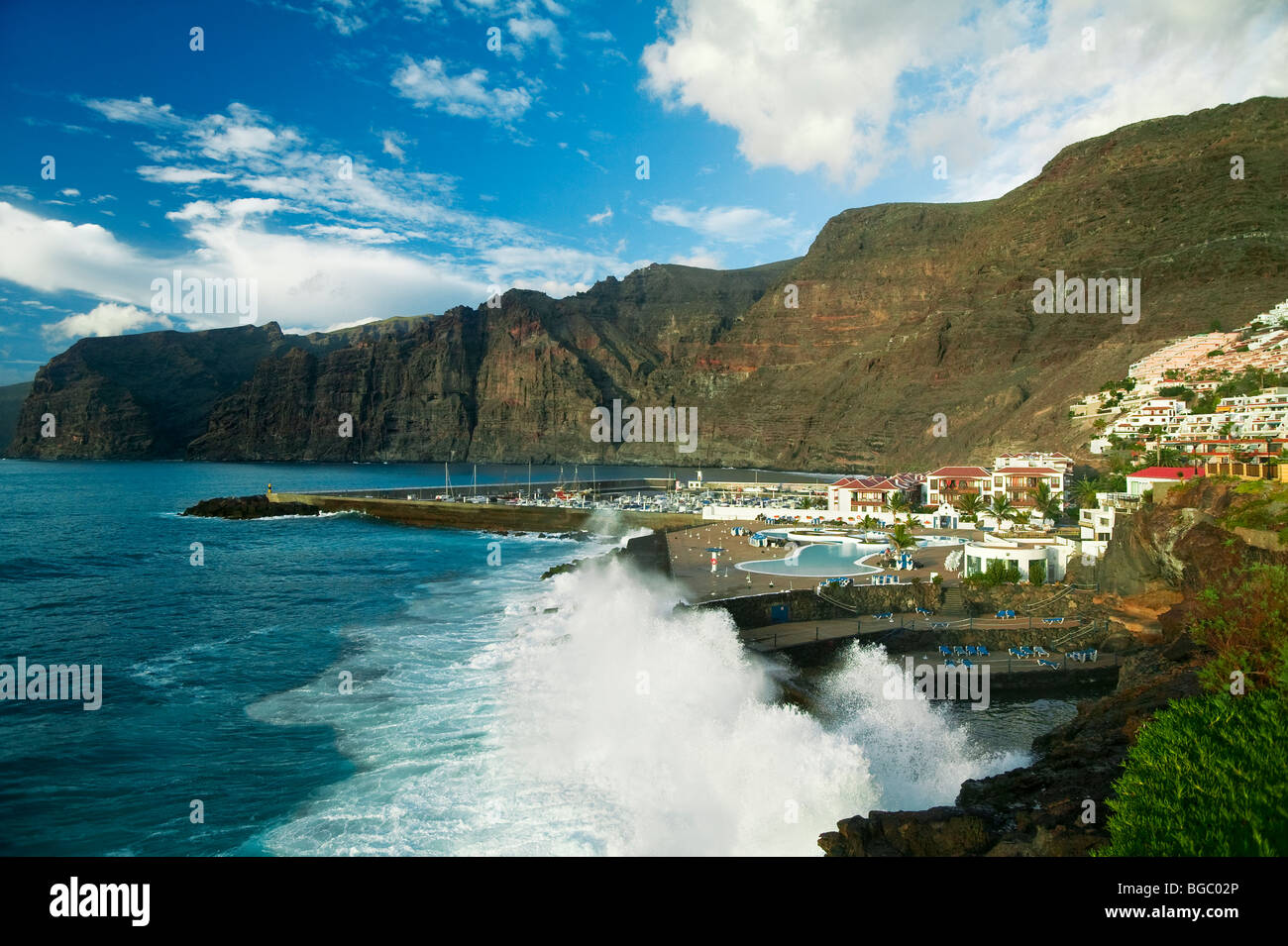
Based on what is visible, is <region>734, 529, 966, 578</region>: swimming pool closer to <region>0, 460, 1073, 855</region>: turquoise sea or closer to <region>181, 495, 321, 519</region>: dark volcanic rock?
<region>0, 460, 1073, 855</region>: turquoise sea

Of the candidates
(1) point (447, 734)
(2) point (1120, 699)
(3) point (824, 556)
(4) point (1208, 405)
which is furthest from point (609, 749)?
(4) point (1208, 405)

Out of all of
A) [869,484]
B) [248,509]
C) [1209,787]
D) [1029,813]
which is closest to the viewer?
[1209,787]

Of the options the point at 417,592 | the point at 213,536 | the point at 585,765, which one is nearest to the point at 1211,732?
the point at 585,765

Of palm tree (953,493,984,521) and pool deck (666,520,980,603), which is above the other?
palm tree (953,493,984,521)

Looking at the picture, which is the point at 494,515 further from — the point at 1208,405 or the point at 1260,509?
the point at 1208,405

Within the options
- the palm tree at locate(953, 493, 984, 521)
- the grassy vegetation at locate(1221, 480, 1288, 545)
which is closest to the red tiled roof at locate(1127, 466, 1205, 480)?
the palm tree at locate(953, 493, 984, 521)

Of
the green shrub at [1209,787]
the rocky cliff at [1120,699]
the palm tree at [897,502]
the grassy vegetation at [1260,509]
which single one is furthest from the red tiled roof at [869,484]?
the green shrub at [1209,787]
